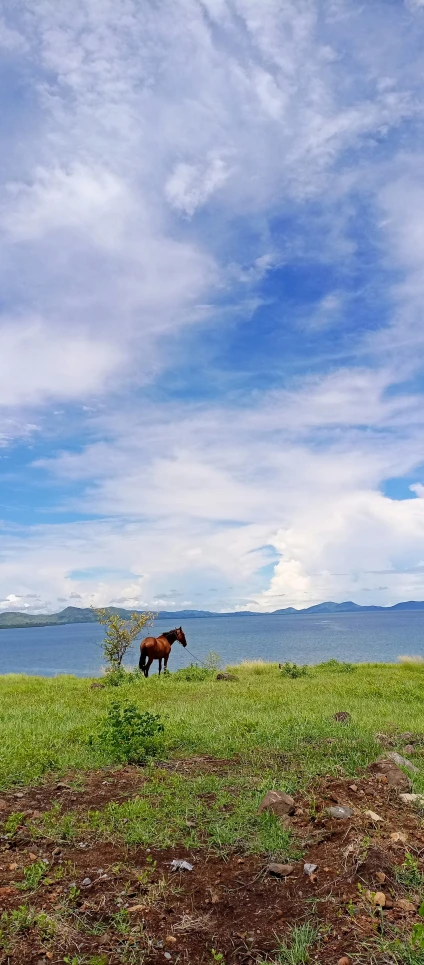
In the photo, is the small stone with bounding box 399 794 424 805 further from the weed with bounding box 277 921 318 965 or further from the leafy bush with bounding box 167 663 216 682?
→ the leafy bush with bounding box 167 663 216 682

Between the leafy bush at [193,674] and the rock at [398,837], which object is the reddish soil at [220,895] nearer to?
the rock at [398,837]

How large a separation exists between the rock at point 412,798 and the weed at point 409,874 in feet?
4.93

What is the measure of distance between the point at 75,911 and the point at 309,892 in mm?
2044

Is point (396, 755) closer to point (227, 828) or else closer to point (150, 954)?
point (227, 828)

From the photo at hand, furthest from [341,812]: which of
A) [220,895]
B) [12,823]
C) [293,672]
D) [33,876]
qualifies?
[293,672]

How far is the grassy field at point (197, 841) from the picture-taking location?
491cm

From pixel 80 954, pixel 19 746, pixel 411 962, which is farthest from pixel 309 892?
pixel 19 746

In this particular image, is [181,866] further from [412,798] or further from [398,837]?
[412,798]

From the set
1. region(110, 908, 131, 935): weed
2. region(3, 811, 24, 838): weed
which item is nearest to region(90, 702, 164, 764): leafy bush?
region(3, 811, 24, 838): weed

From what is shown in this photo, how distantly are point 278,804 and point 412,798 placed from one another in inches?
64.2

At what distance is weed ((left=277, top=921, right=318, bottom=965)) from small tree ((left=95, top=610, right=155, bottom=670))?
2580 cm

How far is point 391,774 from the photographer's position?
26.0ft

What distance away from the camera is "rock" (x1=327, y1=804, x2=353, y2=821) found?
21.9 ft

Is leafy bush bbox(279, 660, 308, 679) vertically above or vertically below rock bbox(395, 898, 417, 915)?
above
